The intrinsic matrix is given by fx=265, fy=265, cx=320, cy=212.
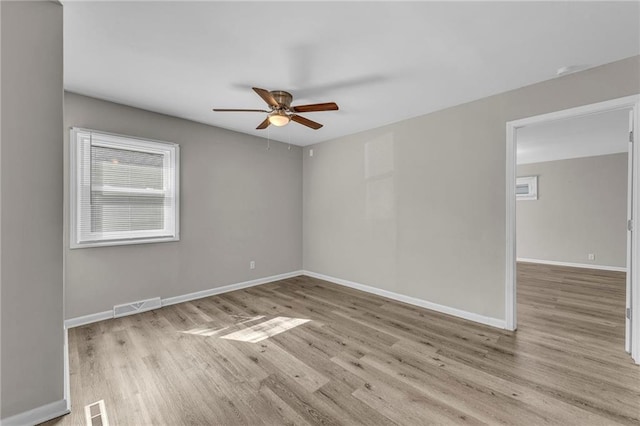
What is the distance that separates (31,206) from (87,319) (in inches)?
79.6

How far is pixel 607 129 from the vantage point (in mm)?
4133

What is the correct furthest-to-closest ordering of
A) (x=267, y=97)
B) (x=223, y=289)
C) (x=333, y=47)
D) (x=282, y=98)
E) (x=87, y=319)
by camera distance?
1. (x=223, y=289)
2. (x=87, y=319)
3. (x=282, y=98)
4. (x=267, y=97)
5. (x=333, y=47)

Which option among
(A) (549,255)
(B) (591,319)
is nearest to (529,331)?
(B) (591,319)

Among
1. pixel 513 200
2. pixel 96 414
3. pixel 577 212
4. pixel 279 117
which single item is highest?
pixel 279 117

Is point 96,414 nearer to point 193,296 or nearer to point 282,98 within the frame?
point 193,296

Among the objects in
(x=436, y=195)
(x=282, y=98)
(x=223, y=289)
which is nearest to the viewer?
(x=282, y=98)

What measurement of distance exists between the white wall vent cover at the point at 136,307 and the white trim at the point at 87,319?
0.22ft

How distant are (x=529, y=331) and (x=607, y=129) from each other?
3.69 m

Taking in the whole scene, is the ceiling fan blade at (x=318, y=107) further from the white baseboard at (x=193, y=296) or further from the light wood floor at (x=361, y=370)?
the white baseboard at (x=193, y=296)

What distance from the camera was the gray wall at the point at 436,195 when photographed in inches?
107

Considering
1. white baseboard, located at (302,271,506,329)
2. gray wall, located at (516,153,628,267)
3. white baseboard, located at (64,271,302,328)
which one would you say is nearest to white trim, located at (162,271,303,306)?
white baseboard, located at (64,271,302,328)

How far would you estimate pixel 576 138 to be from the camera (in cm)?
462

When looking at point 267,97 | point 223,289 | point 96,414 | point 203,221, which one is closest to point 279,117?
point 267,97

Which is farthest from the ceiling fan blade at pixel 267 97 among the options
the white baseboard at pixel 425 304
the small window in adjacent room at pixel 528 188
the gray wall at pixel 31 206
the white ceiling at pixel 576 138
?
the small window in adjacent room at pixel 528 188
